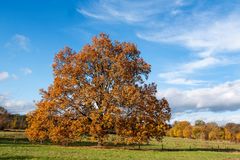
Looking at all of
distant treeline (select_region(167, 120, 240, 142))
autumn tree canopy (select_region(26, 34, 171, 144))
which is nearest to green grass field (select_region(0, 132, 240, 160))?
autumn tree canopy (select_region(26, 34, 171, 144))

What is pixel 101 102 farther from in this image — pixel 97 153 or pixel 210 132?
pixel 210 132

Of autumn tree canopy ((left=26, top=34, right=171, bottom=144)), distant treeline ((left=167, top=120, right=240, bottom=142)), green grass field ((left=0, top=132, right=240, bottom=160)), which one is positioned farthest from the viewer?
distant treeline ((left=167, top=120, right=240, bottom=142))

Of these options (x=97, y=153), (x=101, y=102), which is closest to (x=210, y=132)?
(x=101, y=102)

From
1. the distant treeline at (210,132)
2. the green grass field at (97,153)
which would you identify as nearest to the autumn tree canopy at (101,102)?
the green grass field at (97,153)

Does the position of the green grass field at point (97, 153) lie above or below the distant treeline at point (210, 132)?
below

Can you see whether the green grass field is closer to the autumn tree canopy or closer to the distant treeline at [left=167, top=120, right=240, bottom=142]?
the autumn tree canopy

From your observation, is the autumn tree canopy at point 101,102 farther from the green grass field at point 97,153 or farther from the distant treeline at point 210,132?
the distant treeline at point 210,132

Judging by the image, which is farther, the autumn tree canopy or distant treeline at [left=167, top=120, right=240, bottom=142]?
distant treeline at [left=167, top=120, right=240, bottom=142]

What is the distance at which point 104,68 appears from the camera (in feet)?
152

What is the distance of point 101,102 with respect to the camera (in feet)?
149

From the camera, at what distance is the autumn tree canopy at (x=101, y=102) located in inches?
1724

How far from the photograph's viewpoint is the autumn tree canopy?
43781 millimetres

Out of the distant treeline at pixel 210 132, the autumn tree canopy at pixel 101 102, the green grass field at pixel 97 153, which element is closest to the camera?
the green grass field at pixel 97 153

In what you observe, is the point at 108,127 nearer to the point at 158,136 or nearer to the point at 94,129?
the point at 94,129
